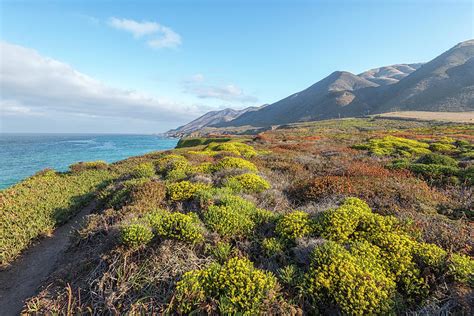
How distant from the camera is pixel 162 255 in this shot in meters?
4.45

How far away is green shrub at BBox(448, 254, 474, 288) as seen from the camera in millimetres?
3512

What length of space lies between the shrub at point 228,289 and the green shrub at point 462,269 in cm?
283

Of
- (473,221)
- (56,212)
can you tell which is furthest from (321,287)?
(56,212)

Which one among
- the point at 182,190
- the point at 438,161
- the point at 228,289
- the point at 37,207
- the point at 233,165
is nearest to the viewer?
the point at 228,289

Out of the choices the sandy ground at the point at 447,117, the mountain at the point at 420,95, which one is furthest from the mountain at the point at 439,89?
the sandy ground at the point at 447,117

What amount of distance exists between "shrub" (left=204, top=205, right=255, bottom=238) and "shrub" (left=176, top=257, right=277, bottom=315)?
49.8 inches

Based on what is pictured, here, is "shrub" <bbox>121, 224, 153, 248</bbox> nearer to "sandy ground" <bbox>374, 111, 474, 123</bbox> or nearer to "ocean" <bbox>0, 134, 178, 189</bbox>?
"ocean" <bbox>0, 134, 178, 189</bbox>

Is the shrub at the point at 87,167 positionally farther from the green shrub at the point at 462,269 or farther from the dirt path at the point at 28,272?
the green shrub at the point at 462,269

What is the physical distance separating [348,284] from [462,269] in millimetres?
1885

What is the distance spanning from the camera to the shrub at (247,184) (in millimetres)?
7887

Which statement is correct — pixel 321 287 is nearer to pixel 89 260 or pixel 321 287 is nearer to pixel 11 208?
pixel 89 260

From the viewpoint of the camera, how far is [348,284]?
347 cm

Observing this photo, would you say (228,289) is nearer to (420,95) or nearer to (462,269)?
(462,269)

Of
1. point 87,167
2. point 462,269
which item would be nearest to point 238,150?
point 87,167
